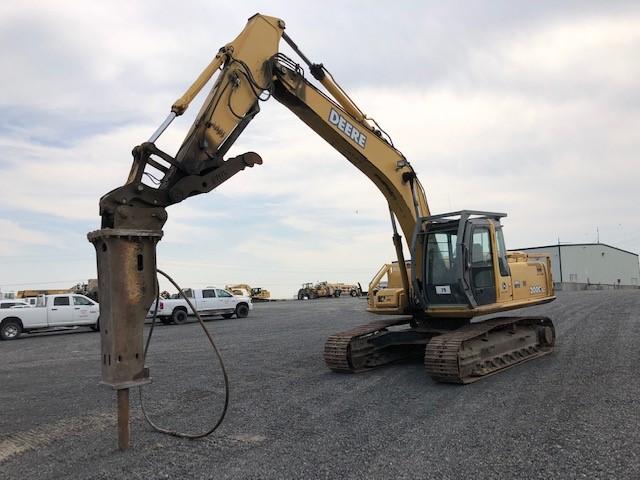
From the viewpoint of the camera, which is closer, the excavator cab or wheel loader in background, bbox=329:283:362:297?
the excavator cab

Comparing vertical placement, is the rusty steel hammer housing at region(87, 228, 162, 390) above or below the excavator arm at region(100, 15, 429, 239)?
below

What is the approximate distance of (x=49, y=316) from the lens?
22.8 m

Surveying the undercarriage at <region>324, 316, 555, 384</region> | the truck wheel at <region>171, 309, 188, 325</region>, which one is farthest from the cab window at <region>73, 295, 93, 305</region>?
the undercarriage at <region>324, 316, 555, 384</region>

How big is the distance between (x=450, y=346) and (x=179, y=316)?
19.9 m

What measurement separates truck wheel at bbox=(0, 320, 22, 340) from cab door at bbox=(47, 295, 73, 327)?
3.81ft

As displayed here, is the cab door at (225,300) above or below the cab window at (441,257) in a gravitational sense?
below

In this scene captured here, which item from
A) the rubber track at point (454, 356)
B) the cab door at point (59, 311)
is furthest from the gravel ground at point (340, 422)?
the cab door at point (59, 311)

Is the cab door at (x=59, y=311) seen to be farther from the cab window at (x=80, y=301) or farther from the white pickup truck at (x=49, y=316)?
the cab window at (x=80, y=301)

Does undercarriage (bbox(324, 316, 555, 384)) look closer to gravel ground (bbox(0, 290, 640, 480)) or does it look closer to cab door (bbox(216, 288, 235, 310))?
gravel ground (bbox(0, 290, 640, 480))

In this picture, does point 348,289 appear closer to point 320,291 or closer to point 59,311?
point 320,291

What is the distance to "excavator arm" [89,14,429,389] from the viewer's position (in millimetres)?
5465

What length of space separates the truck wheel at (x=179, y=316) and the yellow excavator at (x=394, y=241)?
1700 centimetres

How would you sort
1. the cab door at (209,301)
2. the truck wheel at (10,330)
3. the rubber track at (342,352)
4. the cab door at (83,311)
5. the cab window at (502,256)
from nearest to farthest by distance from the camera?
the rubber track at (342,352), the cab window at (502,256), the truck wheel at (10,330), the cab door at (83,311), the cab door at (209,301)

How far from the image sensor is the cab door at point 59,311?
22.8 meters
